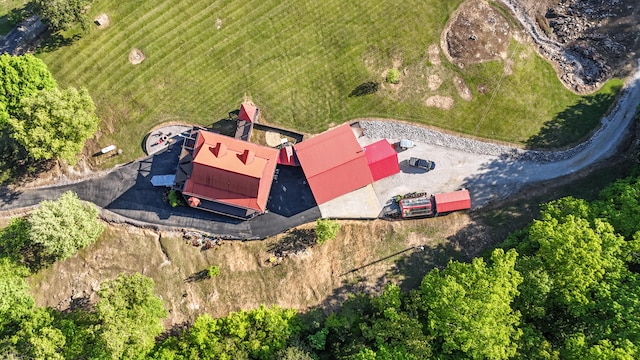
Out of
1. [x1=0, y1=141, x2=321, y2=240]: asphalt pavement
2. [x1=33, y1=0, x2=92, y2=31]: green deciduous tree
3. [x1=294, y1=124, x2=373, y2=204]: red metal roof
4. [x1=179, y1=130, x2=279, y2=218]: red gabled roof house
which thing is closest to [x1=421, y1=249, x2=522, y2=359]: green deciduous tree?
[x1=294, y1=124, x2=373, y2=204]: red metal roof

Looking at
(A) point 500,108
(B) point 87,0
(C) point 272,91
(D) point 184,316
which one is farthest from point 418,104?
(B) point 87,0

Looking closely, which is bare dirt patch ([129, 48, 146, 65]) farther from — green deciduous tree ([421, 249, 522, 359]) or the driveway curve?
green deciduous tree ([421, 249, 522, 359])

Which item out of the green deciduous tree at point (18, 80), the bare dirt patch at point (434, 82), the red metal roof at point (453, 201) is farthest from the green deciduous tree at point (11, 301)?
the bare dirt patch at point (434, 82)

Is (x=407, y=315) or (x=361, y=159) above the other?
(x=361, y=159)

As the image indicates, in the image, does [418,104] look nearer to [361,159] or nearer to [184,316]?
[361,159]

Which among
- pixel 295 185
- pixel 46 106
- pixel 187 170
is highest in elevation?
pixel 46 106
